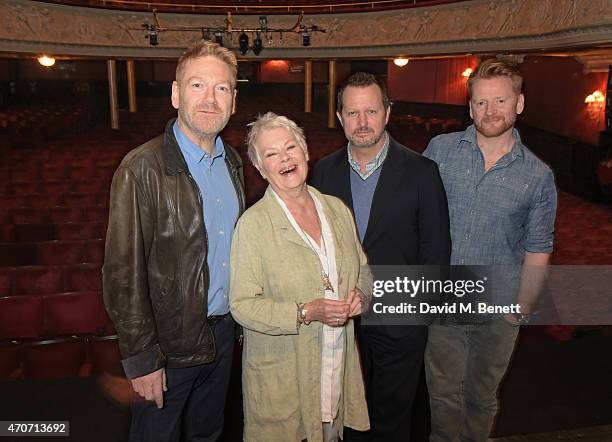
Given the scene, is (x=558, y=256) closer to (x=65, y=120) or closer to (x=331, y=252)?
(x=331, y=252)

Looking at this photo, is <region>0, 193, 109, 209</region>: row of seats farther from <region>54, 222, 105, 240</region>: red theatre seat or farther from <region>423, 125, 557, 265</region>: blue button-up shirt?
<region>423, 125, 557, 265</region>: blue button-up shirt

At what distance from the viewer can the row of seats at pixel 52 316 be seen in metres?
3.52

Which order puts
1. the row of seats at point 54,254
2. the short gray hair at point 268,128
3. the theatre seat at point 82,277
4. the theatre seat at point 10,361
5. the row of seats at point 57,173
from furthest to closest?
the row of seats at point 57,173
the row of seats at point 54,254
the theatre seat at point 82,277
the theatre seat at point 10,361
the short gray hair at point 268,128

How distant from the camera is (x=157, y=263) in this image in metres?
1.83

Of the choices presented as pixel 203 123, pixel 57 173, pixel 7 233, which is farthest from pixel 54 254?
pixel 57 173

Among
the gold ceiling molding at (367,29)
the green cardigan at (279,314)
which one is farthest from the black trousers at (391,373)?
the gold ceiling molding at (367,29)

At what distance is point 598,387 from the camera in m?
3.10

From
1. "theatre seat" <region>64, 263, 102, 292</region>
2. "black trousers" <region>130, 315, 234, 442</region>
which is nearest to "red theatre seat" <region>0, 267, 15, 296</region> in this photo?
"theatre seat" <region>64, 263, 102, 292</region>

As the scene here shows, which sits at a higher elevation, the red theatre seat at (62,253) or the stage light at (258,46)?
the stage light at (258,46)

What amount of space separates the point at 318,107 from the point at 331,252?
21.0m

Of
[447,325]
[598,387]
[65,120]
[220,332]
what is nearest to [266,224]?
[220,332]

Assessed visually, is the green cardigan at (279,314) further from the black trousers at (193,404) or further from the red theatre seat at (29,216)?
the red theatre seat at (29,216)

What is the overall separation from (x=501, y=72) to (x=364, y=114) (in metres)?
0.62

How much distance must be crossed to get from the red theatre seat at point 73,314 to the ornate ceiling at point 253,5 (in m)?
11.6
